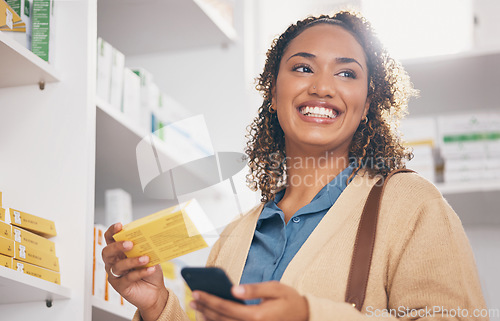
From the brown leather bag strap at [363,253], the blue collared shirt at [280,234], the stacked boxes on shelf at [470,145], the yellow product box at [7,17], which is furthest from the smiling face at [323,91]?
the stacked boxes on shelf at [470,145]

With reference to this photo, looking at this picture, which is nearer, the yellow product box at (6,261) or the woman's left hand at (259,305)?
the woman's left hand at (259,305)

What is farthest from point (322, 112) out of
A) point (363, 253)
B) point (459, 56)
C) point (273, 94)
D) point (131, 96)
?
point (459, 56)

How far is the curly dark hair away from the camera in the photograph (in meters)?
1.55

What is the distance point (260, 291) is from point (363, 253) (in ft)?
1.20

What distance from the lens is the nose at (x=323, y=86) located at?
149cm

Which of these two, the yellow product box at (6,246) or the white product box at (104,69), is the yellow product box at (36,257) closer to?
the yellow product box at (6,246)

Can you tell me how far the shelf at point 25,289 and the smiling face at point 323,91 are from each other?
658 mm

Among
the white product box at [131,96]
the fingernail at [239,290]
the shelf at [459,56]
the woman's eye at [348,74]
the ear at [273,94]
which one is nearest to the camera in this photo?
the fingernail at [239,290]

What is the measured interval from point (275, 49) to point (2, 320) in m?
0.99

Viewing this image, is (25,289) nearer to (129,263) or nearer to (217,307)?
(129,263)

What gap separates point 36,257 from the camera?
1.45 m

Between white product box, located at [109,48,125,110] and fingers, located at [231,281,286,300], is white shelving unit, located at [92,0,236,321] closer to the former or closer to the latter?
white product box, located at [109,48,125,110]

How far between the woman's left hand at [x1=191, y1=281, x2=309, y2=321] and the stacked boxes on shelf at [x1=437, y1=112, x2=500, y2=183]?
1.55 metres

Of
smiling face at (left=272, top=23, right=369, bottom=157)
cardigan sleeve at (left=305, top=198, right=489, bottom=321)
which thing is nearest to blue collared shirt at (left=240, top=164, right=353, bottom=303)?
smiling face at (left=272, top=23, right=369, bottom=157)
